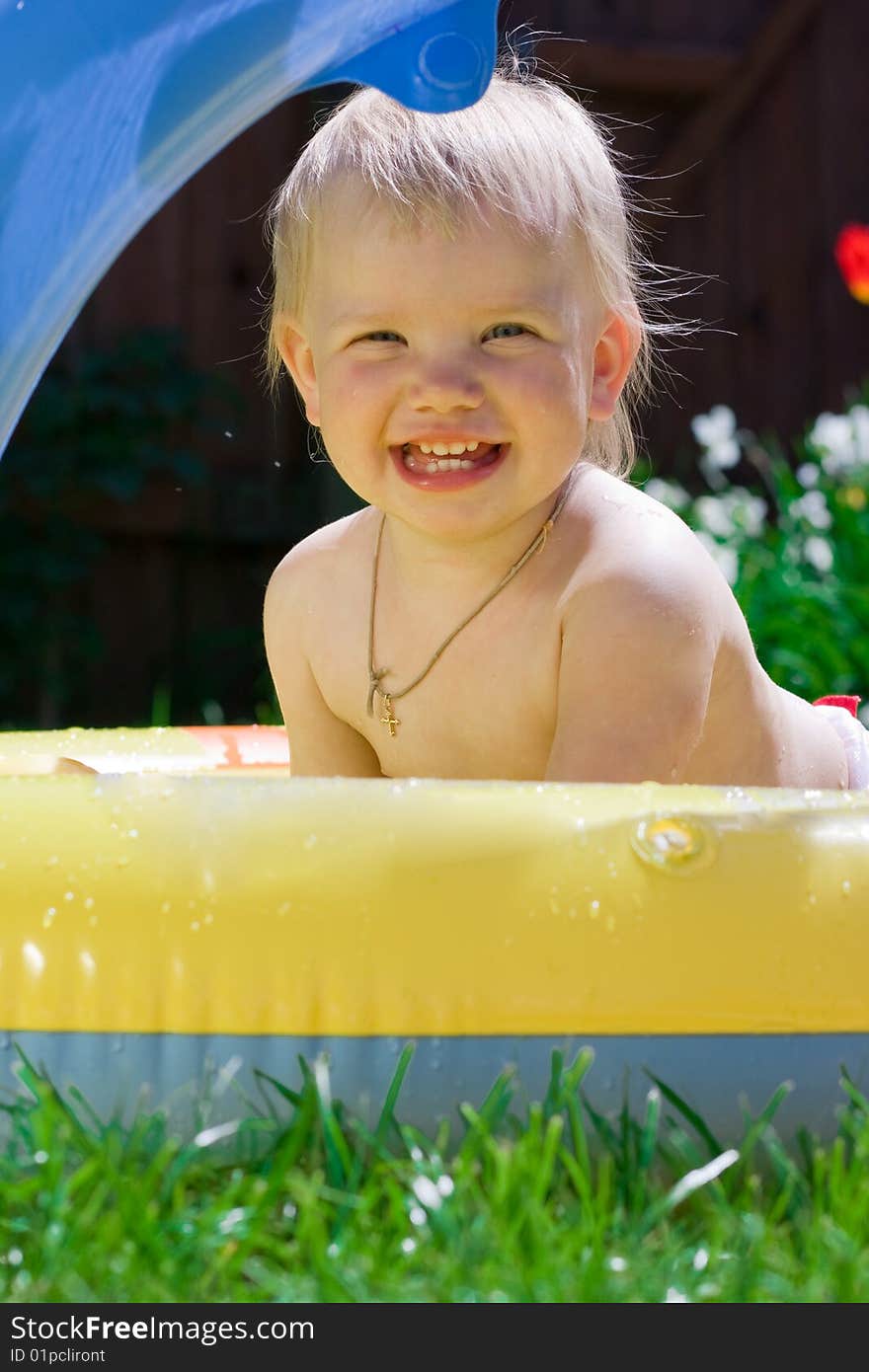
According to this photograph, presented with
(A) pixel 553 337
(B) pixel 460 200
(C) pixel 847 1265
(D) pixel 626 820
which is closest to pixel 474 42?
(B) pixel 460 200

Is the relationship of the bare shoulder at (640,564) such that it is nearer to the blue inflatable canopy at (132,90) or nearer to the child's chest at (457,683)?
the child's chest at (457,683)

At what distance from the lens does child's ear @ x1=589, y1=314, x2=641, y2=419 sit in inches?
79.0

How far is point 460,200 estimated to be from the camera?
1.80 m

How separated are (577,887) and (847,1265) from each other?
35 centimetres

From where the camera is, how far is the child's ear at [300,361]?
2.06 meters

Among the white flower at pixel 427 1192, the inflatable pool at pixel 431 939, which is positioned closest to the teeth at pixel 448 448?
the inflatable pool at pixel 431 939

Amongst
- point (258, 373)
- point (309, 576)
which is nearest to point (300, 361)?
point (309, 576)

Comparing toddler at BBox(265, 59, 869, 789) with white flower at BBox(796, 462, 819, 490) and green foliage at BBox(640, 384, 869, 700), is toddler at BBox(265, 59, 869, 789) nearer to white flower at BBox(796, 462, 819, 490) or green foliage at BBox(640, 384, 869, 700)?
green foliage at BBox(640, 384, 869, 700)

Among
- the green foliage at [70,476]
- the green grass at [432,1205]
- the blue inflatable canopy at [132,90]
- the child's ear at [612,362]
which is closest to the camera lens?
the green grass at [432,1205]

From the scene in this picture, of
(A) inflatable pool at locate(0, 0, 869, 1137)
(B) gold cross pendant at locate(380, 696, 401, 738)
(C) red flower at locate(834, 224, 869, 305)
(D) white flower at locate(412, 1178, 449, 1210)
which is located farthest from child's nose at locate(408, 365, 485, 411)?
(C) red flower at locate(834, 224, 869, 305)

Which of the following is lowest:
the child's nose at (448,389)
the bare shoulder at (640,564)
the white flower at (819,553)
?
the white flower at (819,553)

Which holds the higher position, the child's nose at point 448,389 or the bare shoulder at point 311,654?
the child's nose at point 448,389

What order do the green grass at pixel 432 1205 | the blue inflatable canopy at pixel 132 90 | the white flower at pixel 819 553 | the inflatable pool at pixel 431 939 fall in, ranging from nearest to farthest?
the green grass at pixel 432 1205
the inflatable pool at pixel 431 939
the blue inflatable canopy at pixel 132 90
the white flower at pixel 819 553
